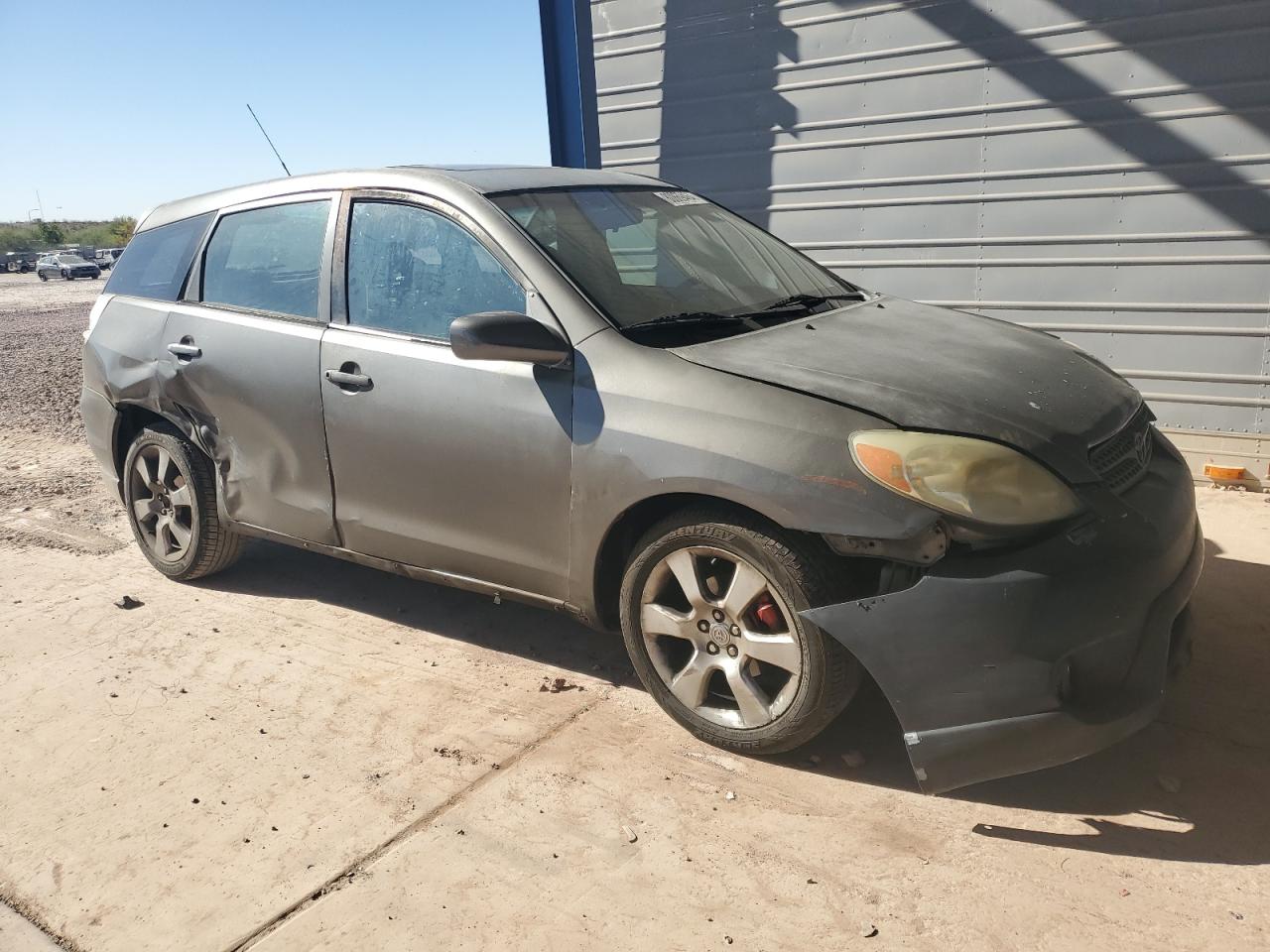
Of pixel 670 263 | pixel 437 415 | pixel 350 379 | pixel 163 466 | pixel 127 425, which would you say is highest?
pixel 670 263

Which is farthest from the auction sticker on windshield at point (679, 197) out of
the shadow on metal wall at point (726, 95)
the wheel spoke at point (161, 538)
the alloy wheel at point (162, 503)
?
the shadow on metal wall at point (726, 95)

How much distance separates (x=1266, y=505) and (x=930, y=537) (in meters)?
3.66

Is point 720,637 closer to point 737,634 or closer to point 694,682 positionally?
point 737,634

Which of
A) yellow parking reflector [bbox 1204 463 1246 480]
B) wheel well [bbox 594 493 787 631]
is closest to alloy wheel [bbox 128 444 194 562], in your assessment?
wheel well [bbox 594 493 787 631]

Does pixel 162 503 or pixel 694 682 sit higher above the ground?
pixel 162 503

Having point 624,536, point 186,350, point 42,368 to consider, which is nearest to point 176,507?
point 186,350

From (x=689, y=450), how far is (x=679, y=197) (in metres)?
1.72

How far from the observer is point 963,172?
6.37 m

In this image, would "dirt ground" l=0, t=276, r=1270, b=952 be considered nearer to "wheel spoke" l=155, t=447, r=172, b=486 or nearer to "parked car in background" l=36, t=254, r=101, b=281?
"wheel spoke" l=155, t=447, r=172, b=486

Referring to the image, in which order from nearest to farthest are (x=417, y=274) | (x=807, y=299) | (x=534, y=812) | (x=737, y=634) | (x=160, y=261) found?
(x=534, y=812), (x=737, y=634), (x=417, y=274), (x=807, y=299), (x=160, y=261)

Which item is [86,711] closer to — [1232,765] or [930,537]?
[930,537]

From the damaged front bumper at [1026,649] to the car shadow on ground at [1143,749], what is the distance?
0.94ft

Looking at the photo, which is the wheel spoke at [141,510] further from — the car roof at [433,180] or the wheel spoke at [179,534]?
the car roof at [433,180]

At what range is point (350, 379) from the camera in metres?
3.79
